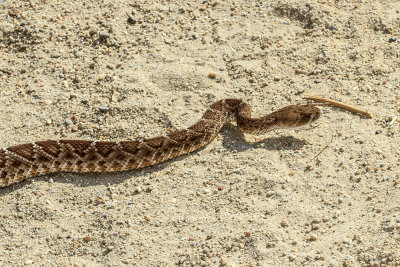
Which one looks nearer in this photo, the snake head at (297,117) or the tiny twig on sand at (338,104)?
the snake head at (297,117)

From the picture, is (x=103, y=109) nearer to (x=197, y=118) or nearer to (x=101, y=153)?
(x=101, y=153)

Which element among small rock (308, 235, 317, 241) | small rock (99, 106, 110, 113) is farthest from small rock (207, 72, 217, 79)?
small rock (308, 235, 317, 241)

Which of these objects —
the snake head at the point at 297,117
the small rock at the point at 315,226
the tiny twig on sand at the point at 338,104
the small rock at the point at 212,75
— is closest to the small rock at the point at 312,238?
the small rock at the point at 315,226

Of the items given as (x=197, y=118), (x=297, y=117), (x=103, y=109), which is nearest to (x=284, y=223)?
(x=297, y=117)

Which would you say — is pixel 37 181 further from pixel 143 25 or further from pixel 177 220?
pixel 143 25

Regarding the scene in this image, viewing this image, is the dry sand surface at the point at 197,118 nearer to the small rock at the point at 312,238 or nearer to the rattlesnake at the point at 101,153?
the small rock at the point at 312,238

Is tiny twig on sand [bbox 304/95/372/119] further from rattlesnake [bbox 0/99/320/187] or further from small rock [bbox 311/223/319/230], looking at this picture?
small rock [bbox 311/223/319/230]

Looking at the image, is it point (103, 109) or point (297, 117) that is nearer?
point (297, 117)
